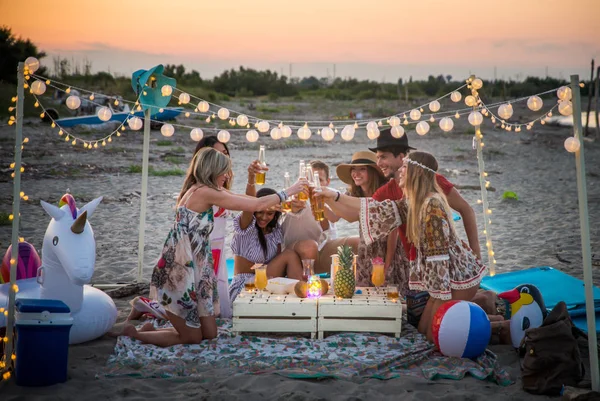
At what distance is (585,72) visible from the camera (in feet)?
78.8

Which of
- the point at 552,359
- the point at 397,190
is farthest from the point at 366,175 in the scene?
the point at 552,359

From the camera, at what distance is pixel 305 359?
468 centimetres

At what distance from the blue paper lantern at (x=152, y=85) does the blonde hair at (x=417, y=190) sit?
8.75ft

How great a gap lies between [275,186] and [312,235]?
793 centimetres

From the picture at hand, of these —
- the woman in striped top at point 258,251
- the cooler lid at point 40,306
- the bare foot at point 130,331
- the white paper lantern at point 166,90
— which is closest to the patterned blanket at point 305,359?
the bare foot at point 130,331

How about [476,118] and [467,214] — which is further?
[476,118]

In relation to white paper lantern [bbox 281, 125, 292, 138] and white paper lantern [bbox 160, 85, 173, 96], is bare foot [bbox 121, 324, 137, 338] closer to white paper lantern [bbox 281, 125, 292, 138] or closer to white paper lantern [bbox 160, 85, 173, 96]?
white paper lantern [bbox 281, 125, 292, 138]

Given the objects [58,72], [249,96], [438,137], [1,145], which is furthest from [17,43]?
[438,137]

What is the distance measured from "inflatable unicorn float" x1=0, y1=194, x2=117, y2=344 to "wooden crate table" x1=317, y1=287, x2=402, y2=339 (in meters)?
1.83

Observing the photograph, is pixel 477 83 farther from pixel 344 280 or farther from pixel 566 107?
pixel 344 280

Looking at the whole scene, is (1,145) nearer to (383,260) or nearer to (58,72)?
(383,260)

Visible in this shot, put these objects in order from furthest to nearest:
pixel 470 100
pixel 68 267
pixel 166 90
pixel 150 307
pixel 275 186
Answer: pixel 275 186 < pixel 166 90 < pixel 470 100 < pixel 150 307 < pixel 68 267

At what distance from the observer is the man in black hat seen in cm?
550

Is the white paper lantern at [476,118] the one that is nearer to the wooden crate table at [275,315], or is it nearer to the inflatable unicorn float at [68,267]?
the wooden crate table at [275,315]
